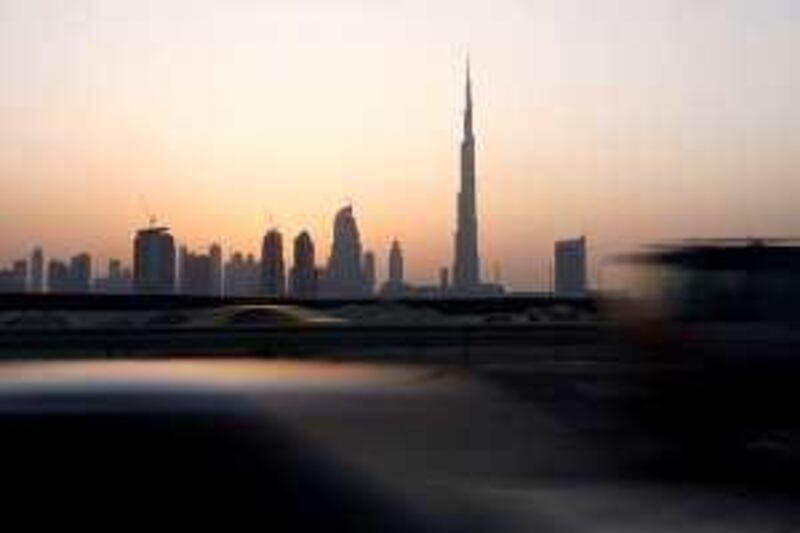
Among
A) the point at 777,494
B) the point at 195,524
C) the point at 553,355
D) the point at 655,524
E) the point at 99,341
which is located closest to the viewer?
the point at 195,524

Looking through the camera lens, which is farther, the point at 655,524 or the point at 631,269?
the point at 631,269

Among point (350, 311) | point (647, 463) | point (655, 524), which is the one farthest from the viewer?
point (350, 311)

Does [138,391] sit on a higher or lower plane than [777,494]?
higher

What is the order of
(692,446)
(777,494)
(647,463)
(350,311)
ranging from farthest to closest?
1. (350,311)
2. (692,446)
3. (647,463)
4. (777,494)

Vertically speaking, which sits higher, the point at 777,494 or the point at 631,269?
the point at 631,269

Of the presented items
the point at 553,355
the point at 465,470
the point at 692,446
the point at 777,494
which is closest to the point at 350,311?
the point at 553,355

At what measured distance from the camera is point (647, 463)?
16.7m

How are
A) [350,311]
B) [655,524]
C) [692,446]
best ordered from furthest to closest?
[350,311], [692,446], [655,524]

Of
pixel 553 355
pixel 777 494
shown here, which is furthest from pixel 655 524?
pixel 553 355

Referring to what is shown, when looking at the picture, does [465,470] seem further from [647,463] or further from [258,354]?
[258,354]

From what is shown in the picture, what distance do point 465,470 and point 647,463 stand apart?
35.6 feet

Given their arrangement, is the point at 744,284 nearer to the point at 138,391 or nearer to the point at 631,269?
the point at 631,269

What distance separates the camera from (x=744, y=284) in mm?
17266

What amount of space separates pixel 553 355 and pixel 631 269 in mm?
18871
